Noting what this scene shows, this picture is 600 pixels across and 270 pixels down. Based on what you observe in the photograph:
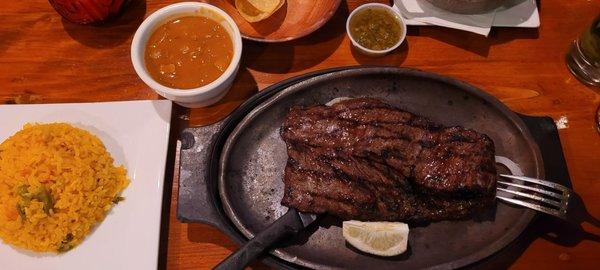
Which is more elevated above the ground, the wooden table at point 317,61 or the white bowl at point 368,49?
the white bowl at point 368,49

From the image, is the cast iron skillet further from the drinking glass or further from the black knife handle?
the drinking glass

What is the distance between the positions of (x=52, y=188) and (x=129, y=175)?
13.6 inches

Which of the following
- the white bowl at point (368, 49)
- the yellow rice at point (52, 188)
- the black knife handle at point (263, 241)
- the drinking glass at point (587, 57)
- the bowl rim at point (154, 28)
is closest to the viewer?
the black knife handle at point (263, 241)

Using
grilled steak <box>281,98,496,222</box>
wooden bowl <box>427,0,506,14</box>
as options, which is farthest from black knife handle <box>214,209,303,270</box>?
wooden bowl <box>427,0,506,14</box>

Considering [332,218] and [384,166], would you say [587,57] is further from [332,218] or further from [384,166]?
[332,218]

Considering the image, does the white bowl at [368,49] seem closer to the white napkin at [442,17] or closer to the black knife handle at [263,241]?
the white napkin at [442,17]

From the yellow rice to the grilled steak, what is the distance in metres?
0.91

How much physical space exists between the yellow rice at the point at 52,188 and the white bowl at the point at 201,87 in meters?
0.46

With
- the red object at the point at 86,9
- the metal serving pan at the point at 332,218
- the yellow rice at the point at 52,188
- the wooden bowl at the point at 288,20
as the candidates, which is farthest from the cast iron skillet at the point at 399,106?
the red object at the point at 86,9

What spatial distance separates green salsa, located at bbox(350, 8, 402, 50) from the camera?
8.76ft

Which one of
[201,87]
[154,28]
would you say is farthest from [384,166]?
[154,28]

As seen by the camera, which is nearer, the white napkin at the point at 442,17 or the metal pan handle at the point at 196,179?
the metal pan handle at the point at 196,179

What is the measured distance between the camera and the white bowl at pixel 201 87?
2.33 m

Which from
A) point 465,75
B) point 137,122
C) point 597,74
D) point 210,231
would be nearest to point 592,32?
point 597,74
